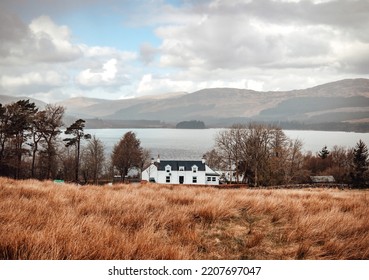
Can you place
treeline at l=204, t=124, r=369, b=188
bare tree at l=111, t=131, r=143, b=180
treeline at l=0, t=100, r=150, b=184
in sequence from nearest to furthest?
treeline at l=0, t=100, r=150, b=184 < treeline at l=204, t=124, r=369, b=188 < bare tree at l=111, t=131, r=143, b=180

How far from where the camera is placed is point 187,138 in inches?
1177

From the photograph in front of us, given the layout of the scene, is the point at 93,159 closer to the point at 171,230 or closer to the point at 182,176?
the point at 182,176

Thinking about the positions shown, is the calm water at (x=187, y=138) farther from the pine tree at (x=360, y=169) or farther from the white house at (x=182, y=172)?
the white house at (x=182, y=172)

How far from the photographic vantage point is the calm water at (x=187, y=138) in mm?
7402

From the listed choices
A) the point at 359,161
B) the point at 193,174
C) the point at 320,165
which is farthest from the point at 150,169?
the point at 359,161

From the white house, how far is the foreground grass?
125 ft

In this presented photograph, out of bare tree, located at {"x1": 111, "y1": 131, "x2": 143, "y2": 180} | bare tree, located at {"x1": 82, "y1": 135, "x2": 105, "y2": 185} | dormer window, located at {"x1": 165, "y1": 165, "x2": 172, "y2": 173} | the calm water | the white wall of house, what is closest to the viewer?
the calm water

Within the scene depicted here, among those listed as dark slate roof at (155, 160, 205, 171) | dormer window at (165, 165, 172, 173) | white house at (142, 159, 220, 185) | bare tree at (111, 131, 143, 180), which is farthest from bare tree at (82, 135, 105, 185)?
dormer window at (165, 165, 172, 173)

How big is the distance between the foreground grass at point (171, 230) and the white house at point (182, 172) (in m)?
38.1

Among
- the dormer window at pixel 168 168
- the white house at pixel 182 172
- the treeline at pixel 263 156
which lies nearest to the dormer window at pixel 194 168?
the white house at pixel 182 172

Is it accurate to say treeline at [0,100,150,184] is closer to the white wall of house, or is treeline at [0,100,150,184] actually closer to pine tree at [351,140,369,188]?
the white wall of house

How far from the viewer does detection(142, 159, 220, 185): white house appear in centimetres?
4238
